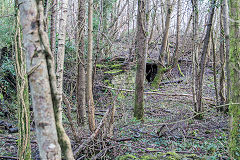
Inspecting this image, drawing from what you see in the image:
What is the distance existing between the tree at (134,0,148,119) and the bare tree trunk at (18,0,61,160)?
17.1 ft

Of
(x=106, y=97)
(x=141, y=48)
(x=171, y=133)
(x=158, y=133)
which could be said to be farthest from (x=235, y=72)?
(x=106, y=97)

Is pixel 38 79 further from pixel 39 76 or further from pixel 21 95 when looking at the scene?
pixel 21 95

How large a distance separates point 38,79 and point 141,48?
211 inches

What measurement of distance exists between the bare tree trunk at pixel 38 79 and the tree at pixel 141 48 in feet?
17.1

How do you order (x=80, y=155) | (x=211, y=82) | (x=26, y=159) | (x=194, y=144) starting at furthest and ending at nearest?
(x=211, y=82)
(x=194, y=144)
(x=80, y=155)
(x=26, y=159)

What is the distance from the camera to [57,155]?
6.06ft

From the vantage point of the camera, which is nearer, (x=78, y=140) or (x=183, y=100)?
(x=78, y=140)

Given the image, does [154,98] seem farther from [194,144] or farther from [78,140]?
[78,140]

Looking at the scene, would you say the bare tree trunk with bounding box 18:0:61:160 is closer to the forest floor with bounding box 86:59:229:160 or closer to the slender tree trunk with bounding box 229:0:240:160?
the forest floor with bounding box 86:59:229:160

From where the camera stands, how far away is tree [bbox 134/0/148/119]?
6.70m

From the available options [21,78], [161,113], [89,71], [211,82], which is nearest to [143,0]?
[89,71]

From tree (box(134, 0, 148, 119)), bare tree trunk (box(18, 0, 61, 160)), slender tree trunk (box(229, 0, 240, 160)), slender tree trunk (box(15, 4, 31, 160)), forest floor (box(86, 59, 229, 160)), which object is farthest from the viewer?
tree (box(134, 0, 148, 119))

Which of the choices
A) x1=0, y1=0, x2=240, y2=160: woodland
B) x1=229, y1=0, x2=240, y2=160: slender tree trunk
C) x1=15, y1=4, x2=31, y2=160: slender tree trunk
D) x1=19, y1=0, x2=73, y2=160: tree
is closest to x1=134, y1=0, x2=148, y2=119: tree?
x1=0, y1=0, x2=240, y2=160: woodland

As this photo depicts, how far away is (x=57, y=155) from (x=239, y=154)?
3067 millimetres
